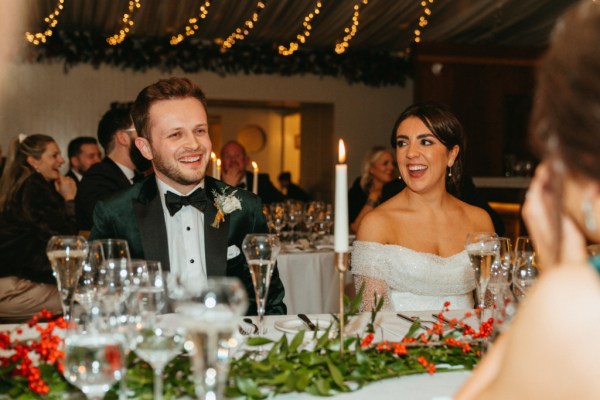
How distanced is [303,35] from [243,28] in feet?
3.17

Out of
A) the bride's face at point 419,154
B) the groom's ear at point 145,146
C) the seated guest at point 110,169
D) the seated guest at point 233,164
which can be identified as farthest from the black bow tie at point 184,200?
the seated guest at point 233,164

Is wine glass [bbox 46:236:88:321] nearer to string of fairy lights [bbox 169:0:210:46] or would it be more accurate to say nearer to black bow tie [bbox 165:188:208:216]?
black bow tie [bbox 165:188:208:216]

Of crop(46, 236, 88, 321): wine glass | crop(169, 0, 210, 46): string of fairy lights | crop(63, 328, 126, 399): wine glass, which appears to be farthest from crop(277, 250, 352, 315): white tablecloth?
crop(169, 0, 210, 46): string of fairy lights

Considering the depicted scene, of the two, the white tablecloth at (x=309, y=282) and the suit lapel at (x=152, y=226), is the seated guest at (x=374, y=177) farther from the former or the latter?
the suit lapel at (x=152, y=226)

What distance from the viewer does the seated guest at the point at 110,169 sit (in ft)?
14.4

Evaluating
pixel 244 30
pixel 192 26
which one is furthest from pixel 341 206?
pixel 244 30

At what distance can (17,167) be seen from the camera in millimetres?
4504

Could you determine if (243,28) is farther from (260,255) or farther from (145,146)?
(260,255)

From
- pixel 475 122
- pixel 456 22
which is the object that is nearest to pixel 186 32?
pixel 456 22

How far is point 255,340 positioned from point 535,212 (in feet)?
2.82

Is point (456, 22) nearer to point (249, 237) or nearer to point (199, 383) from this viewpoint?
point (249, 237)

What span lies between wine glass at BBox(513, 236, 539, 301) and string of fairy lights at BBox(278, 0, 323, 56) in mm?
6381

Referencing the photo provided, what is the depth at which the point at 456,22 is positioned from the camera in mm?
8938

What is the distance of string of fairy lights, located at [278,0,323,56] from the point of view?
27.7ft
